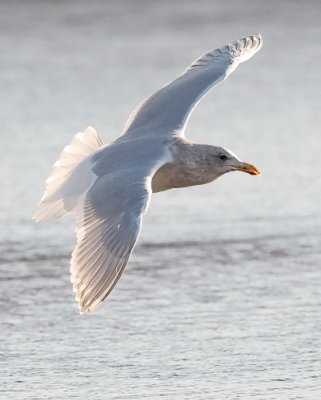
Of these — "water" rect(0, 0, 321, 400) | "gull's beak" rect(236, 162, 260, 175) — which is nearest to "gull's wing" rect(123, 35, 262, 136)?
"gull's beak" rect(236, 162, 260, 175)

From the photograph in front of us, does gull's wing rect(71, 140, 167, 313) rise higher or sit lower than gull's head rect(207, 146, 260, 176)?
lower

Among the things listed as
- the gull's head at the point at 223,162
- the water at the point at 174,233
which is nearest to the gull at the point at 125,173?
the gull's head at the point at 223,162

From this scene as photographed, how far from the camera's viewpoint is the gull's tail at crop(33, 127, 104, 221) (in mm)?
5797

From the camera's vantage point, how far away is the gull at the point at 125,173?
5.18 m

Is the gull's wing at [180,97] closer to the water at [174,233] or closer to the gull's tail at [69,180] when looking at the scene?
the gull's tail at [69,180]

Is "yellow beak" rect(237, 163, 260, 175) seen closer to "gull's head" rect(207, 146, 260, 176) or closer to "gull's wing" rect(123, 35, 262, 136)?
"gull's head" rect(207, 146, 260, 176)

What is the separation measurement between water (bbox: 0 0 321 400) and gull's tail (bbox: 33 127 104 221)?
52 centimetres

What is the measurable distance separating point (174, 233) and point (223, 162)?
133 cm

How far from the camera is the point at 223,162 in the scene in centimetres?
636

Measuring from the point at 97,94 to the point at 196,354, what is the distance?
6.05 m

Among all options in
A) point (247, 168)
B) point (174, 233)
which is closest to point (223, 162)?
point (247, 168)

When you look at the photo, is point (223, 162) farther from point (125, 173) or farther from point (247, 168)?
point (125, 173)

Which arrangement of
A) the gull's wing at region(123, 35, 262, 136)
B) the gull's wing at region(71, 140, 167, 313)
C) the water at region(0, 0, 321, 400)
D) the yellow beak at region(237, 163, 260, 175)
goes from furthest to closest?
the gull's wing at region(123, 35, 262, 136), the yellow beak at region(237, 163, 260, 175), the water at region(0, 0, 321, 400), the gull's wing at region(71, 140, 167, 313)

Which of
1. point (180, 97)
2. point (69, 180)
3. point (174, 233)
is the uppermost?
A: point (180, 97)
